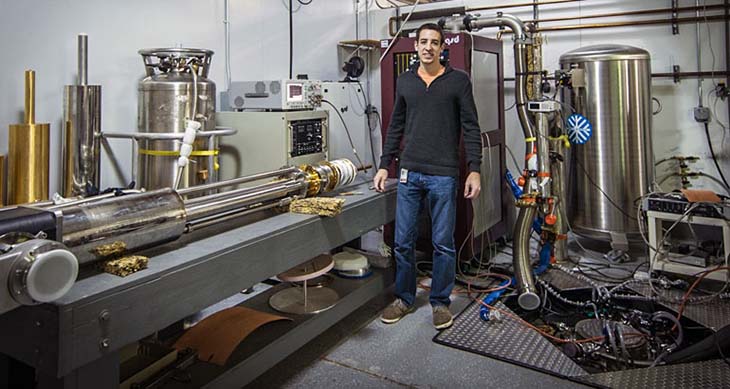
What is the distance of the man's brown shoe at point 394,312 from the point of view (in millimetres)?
2723

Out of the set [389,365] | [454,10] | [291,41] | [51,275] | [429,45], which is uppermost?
[454,10]

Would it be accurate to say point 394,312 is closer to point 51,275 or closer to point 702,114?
point 51,275

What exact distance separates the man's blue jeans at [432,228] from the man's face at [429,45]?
1.84 ft

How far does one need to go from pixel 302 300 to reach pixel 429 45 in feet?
4.48

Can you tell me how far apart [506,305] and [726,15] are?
2642mm

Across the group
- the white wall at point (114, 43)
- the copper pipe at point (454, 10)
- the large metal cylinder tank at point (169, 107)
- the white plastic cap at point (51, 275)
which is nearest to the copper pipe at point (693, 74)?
the copper pipe at point (454, 10)

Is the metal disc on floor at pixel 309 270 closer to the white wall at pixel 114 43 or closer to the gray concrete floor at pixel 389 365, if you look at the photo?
the gray concrete floor at pixel 389 365

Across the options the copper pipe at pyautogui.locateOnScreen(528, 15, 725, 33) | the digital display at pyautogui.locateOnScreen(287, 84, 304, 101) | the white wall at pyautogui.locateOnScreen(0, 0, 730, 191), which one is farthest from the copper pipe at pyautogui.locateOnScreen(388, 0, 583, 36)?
the digital display at pyautogui.locateOnScreen(287, 84, 304, 101)

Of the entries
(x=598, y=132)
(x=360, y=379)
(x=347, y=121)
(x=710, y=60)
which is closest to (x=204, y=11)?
(x=347, y=121)

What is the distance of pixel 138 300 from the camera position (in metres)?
1.40

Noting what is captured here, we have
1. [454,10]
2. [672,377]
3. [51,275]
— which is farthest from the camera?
[454,10]

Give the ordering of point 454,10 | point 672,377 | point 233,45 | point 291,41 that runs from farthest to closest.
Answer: point 454,10 < point 291,41 < point 233,45 < point 672,377

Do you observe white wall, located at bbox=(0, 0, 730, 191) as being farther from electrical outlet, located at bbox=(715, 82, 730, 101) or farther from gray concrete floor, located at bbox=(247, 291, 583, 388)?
gray concrete floor, located at bbox=(247, 291, 583, 388)

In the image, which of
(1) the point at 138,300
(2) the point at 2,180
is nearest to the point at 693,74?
(1) the point at 138,300
